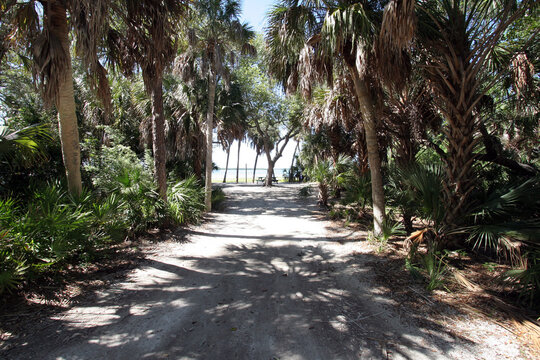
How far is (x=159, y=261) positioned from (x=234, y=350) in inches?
120

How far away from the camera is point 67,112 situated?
469 centimetres

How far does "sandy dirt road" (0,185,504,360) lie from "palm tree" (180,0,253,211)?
5.94m

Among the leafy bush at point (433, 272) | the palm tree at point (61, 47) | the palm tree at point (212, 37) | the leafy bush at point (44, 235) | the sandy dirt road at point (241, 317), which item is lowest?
the sandy dirt road at point (241, 317)

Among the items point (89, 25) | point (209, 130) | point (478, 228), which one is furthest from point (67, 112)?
point (478, 228)

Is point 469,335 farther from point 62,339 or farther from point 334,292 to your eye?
point 62,339

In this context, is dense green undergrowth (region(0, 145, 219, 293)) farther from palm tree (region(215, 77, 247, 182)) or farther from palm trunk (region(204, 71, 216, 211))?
palm tree (region(215, 77, 247, 182))

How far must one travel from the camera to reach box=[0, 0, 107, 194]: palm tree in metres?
4.20

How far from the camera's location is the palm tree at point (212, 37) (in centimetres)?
878

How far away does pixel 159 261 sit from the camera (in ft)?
15.9

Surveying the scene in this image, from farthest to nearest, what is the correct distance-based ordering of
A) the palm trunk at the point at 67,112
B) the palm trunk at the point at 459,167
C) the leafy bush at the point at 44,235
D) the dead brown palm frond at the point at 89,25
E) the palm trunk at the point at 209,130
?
the palm trunk at the point at 209,130
the palm trunk at the point at 67,112
the palm trunk at the point at 459,167
the dead brown palm frond at the point at 89,25
the leafy bush at the point at 44,235

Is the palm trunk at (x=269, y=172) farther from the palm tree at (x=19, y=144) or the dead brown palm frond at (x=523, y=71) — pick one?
the palm tree at (x=19, y=144)

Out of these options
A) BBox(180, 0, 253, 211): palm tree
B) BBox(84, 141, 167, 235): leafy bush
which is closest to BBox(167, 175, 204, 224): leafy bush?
BBox(84, 141, 167, 235): leafy bush

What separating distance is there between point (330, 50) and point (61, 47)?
5225 mm

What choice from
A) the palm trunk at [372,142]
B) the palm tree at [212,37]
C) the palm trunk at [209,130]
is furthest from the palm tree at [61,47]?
the palm trunk at [372,142]
